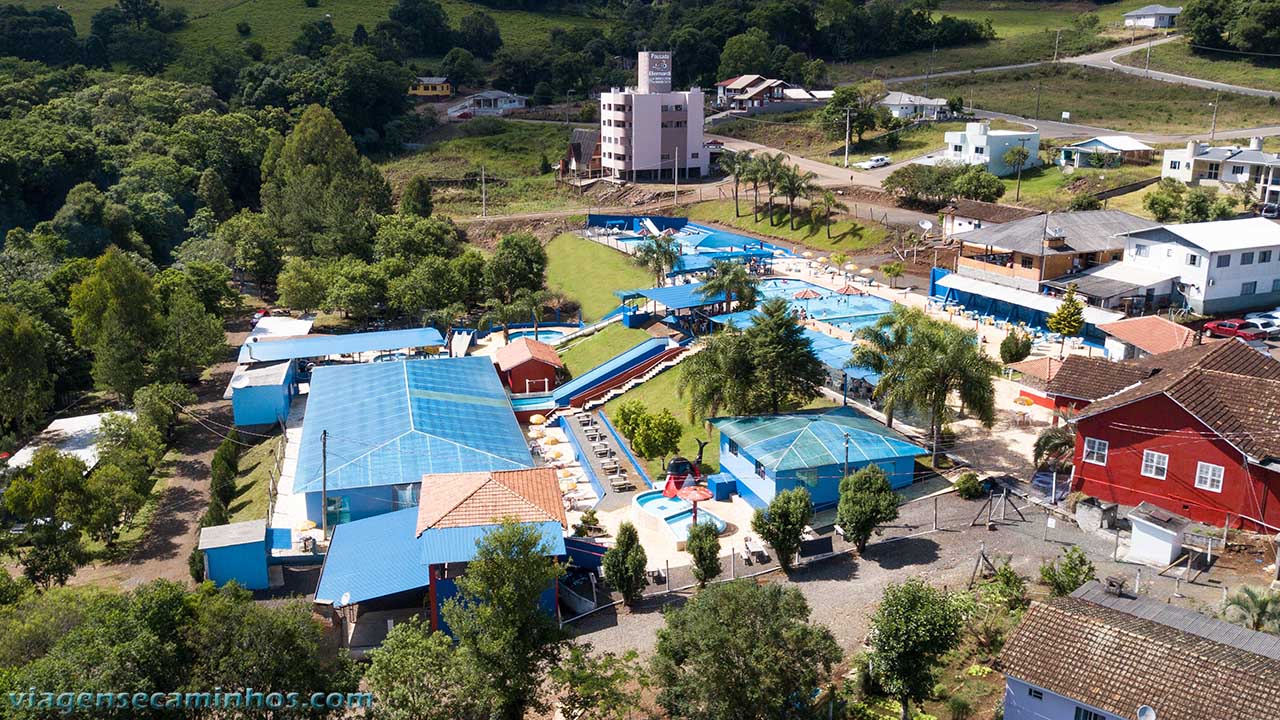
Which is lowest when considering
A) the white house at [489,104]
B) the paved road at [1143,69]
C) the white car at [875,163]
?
the white car at [875,163]

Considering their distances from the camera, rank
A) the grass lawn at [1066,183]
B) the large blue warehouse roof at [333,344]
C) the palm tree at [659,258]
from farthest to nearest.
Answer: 1. the grass lawn at [1066,183]
2. the palm tree at [659,258]
3. the large blue warehouse roof at [333,344]

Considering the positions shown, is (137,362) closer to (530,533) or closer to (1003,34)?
(530,533)

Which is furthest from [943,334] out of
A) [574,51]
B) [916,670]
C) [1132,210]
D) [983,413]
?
[574,51]

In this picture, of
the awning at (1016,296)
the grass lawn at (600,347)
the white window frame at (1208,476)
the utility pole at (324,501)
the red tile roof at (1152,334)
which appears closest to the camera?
the white window frame at (1208,476)

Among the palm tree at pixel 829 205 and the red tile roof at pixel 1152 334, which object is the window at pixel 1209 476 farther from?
the palm tree at pixel 829 205

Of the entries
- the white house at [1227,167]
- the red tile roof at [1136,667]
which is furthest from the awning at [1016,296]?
the red tile roof at [1136,667]

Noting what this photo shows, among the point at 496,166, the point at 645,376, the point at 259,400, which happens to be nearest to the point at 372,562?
the point at 259,400

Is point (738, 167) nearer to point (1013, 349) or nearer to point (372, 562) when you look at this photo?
point (1013, 349)
